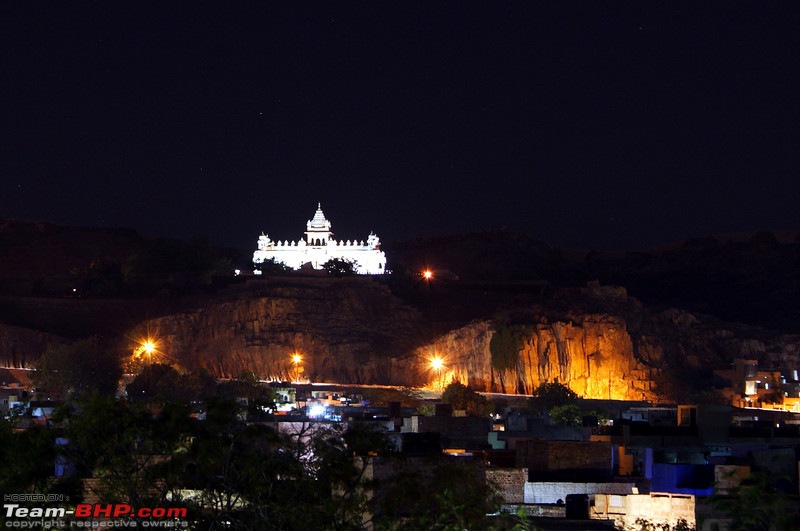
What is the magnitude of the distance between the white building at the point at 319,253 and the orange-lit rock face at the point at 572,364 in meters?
46.1

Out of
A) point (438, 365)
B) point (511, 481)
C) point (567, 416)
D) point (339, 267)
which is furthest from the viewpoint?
point (339, 267)

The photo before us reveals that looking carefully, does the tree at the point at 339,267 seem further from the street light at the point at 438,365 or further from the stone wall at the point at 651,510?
the stone wall at the point at 651,510

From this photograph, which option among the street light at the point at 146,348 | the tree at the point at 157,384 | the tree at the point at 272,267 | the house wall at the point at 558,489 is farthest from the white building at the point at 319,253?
the house wall at the point at 558,489

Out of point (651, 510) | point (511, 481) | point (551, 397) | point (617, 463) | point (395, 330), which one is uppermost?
point (395, 330)

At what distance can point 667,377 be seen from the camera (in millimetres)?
110312

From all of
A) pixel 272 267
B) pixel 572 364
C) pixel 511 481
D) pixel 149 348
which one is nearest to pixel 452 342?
pixel 572 364

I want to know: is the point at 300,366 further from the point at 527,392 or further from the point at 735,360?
the point at 735,360

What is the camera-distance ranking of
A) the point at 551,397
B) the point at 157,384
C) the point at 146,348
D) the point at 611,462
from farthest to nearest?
the point at 146,348 → the point at 157,384 → the point at 551,397 → the point at 611,462

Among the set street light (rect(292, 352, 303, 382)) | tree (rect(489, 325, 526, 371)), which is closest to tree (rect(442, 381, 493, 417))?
tree (rect(489, 325, 526, 371))

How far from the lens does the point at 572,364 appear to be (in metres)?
113

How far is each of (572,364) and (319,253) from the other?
56.0 m

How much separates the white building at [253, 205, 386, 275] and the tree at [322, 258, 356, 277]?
16.5 ft

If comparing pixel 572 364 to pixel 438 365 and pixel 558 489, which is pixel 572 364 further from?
pixel 558 489

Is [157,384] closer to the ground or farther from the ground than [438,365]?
closer to the ground
